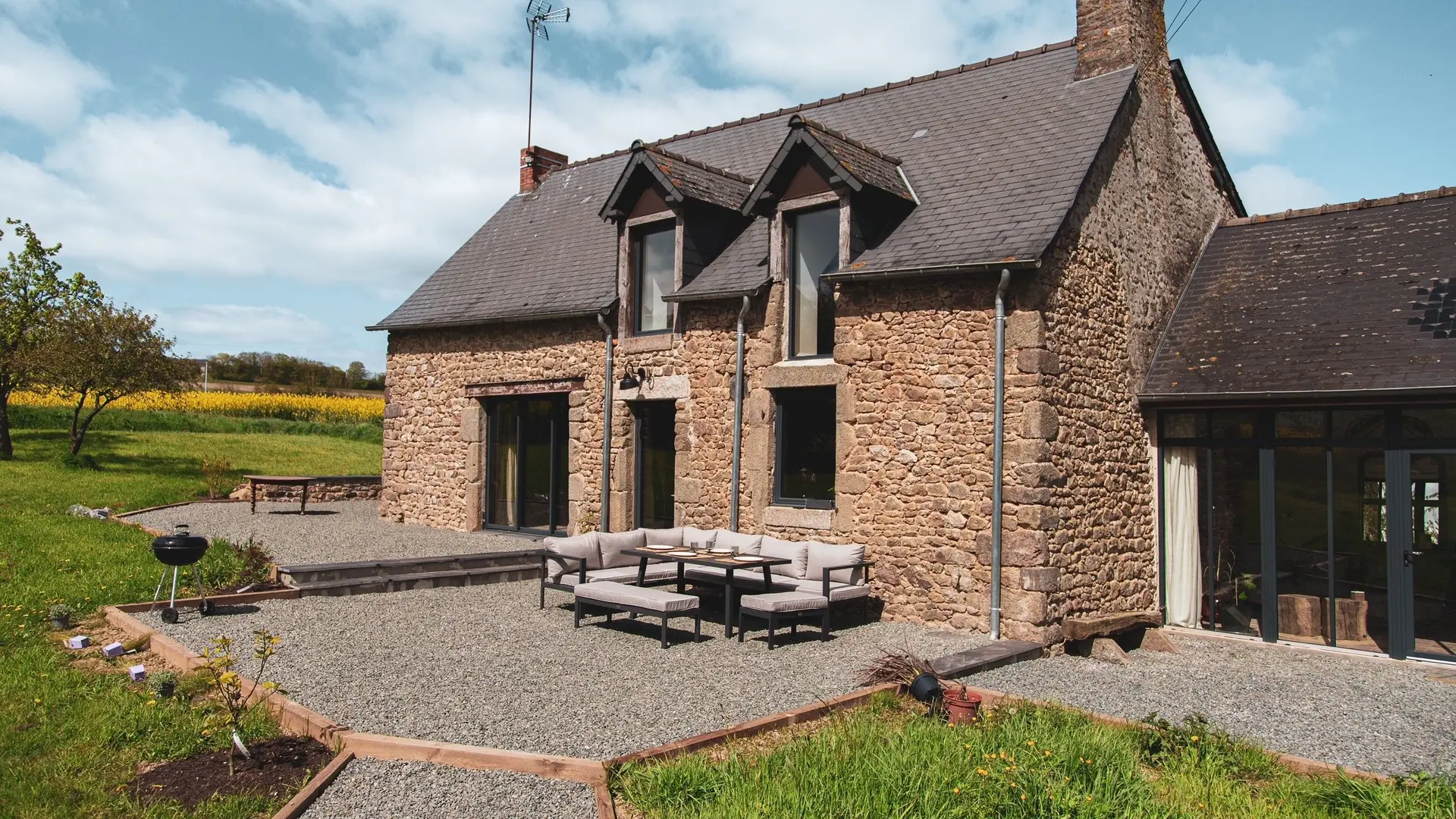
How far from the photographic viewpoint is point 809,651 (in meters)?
8.84

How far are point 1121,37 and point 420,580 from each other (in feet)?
36.0

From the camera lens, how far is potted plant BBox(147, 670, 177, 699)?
20.9 ft

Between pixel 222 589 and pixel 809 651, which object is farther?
pixel 222 589

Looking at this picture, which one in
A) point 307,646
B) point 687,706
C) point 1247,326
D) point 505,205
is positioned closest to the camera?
point 687,706

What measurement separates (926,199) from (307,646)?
8.27 m

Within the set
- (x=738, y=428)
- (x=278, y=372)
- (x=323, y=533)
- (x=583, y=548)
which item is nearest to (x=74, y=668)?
(x=583, y=548)

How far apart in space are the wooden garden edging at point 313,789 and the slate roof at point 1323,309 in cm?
942

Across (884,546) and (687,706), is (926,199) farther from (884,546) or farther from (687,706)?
(687,706)

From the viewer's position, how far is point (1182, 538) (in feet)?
37.2

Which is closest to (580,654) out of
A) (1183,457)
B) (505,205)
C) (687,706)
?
(687,706)

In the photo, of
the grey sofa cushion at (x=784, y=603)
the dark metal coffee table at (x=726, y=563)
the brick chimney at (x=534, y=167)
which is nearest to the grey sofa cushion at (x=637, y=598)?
the dark metal coffee table at (x=726, y=563)

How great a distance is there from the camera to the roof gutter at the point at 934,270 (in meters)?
9.37

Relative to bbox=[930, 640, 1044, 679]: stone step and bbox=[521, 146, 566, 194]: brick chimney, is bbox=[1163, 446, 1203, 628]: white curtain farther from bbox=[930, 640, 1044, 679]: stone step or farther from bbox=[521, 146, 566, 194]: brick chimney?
bbox=[521, 146, 566, 194]: brick chimney

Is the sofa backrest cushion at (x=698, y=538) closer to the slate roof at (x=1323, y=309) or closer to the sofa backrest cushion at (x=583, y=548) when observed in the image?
the sofa backrest cushion at (x=583, y=548)
